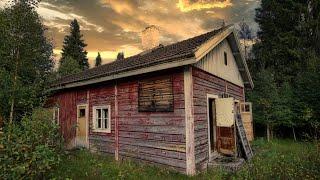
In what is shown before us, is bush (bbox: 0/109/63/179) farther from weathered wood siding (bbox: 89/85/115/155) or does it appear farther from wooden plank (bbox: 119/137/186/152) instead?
weathered wood siding (bbox: 89/85/115/155)

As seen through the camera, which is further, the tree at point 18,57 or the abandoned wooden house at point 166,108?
the tree at point 18,57

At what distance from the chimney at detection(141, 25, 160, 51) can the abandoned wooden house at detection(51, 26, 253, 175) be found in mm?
5189

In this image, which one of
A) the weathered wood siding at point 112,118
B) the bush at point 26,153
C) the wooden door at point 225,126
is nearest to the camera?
the bush at point 26,153

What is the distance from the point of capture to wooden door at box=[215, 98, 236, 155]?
31.6 feet

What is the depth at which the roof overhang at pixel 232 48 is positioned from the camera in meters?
8.20

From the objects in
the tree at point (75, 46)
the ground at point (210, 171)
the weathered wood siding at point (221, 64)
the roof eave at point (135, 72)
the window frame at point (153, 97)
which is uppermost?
the tree at point (75, 46)

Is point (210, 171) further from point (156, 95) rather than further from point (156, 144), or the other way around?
point (156, 95)

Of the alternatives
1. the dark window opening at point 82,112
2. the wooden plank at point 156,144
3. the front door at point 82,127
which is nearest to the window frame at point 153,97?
the wooden plank at point 156,144

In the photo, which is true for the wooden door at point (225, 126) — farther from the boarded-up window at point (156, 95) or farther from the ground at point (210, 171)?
the boarded-up window at point (156, 95)

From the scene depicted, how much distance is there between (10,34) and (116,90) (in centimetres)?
515

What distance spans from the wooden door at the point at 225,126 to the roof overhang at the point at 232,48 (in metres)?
2.19

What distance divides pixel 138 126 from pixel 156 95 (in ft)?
5.05

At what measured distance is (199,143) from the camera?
8.73m

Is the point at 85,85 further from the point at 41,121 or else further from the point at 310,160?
the point at 310,160
